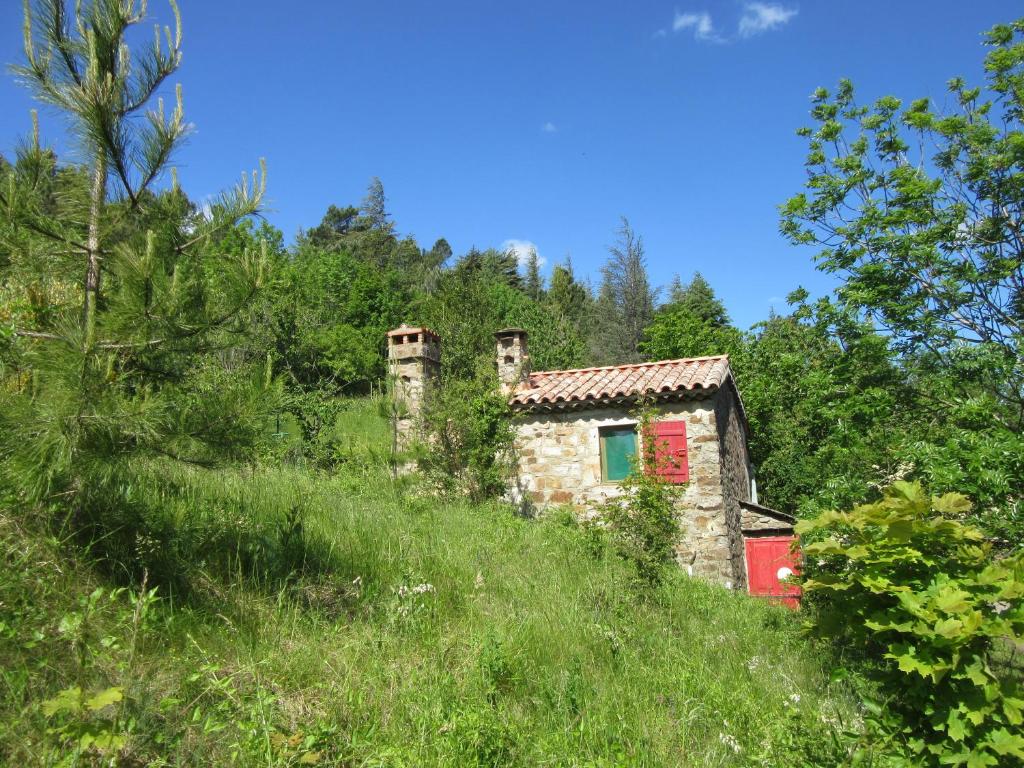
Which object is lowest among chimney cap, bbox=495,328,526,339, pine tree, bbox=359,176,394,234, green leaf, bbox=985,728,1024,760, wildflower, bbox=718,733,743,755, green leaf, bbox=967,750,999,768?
wildflower, bbox=718,733,743,755

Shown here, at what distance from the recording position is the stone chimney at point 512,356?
12.0 metres

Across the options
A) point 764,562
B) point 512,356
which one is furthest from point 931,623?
point 512,356

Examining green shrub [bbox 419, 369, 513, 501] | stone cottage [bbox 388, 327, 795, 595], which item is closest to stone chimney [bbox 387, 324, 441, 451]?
stone cottage [bbox 388, 327, 795, 595]

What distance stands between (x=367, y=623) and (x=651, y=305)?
25839 millimetres

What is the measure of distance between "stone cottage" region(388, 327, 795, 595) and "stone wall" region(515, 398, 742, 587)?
17mm

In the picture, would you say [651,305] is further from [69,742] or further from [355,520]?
[69,742]

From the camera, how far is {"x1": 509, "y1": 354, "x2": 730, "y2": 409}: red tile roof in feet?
34.2

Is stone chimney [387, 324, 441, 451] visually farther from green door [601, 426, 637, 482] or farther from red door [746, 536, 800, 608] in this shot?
red door [746, 536, 800, 608]

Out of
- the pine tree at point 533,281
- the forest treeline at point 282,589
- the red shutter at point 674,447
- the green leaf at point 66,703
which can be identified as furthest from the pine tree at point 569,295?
the green leaf at point 66,703

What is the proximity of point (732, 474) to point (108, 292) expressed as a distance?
1056cm

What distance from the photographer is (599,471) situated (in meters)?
10.7

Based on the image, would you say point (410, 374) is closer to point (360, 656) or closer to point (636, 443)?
point (636, 443)

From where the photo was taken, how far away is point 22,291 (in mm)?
5195

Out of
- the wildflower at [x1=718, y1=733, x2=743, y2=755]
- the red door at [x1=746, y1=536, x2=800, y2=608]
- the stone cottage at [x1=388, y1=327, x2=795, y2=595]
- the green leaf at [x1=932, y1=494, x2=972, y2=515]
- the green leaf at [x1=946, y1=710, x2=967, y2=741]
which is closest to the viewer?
the green leaf at [x1=946, y1=710, x2=967, y2=741]
